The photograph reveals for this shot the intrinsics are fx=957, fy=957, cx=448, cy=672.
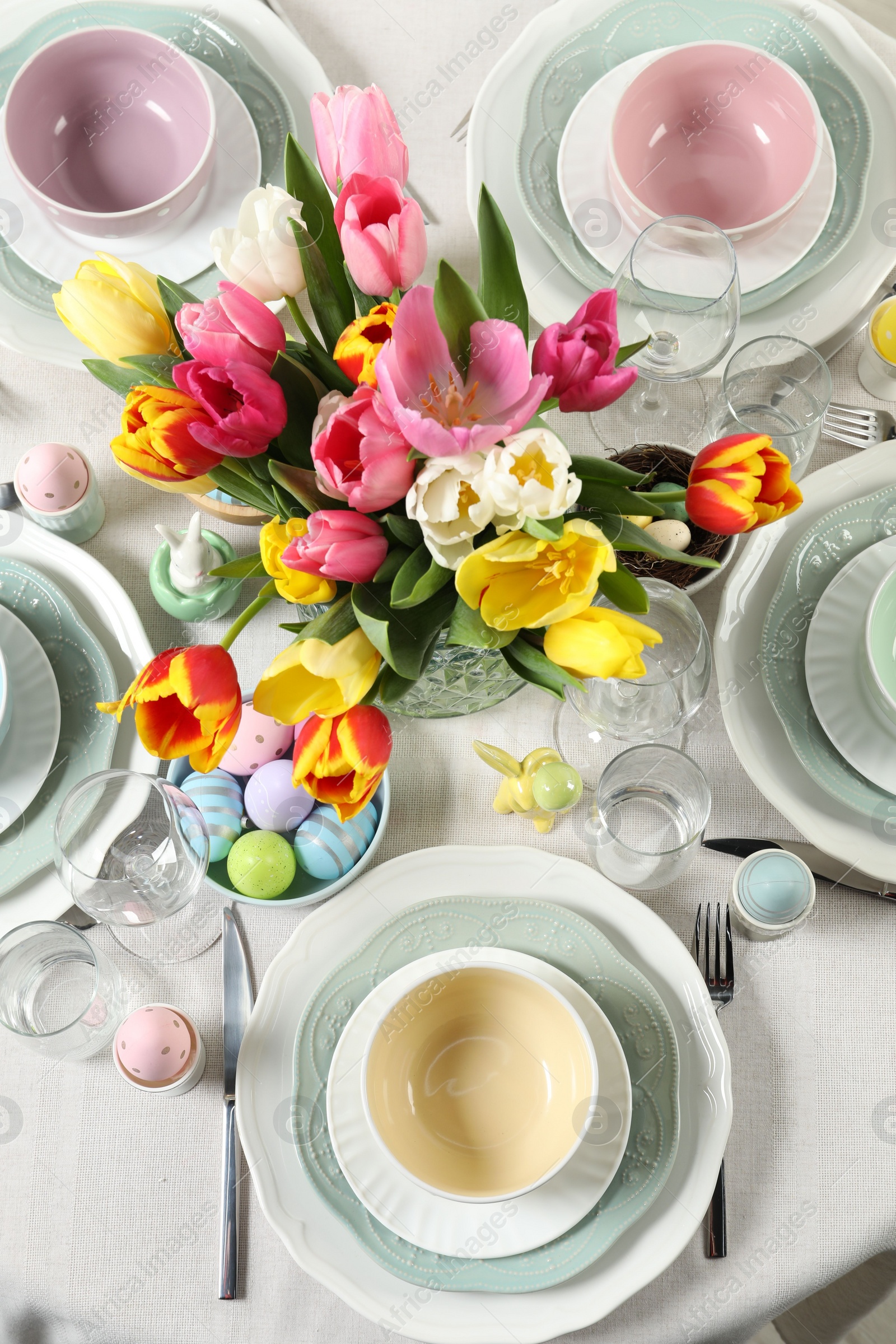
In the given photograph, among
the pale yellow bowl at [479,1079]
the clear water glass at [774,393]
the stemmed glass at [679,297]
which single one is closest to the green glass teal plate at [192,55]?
the stemmed glass at [679,297]

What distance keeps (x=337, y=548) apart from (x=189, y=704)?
0.12m

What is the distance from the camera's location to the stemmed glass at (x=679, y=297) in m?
0.83

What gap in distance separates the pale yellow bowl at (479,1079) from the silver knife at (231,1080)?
0.46 feet

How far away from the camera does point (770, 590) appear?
34.7 inches

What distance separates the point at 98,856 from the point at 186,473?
432 mm

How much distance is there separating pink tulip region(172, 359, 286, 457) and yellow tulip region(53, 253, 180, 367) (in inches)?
3.5

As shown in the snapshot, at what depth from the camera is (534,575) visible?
48 cm

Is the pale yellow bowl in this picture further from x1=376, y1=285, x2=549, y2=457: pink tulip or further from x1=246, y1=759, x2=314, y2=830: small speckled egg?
x1=376, y1=285, x2=549, y2=457: pink tulip

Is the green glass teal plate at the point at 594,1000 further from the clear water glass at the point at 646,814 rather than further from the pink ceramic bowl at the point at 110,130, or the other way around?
the pink ceramic bowl at the point at 110,130

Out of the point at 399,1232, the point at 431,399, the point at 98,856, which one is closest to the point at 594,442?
the point at 431,399

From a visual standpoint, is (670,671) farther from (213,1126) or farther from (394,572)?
(213,1126)

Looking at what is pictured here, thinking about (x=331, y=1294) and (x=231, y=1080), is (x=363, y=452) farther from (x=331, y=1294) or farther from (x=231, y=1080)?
(x=331, y=1294)

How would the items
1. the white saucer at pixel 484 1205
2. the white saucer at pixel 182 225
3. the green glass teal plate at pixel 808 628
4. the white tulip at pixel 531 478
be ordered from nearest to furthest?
the white tulip at pixel 531 478 < the white saucer at pixel 484 1205 < the green glass teal plate at pixel 808 628 < the white saucer at pixel 182 225

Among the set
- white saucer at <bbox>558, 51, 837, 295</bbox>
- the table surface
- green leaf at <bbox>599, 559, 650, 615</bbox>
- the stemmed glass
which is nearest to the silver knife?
the table surface
